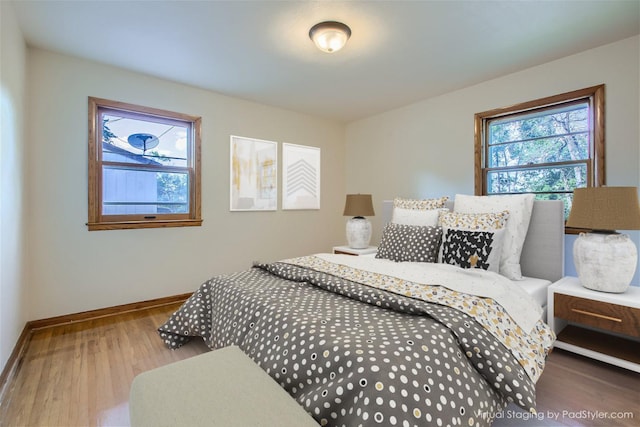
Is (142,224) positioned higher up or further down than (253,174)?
further down

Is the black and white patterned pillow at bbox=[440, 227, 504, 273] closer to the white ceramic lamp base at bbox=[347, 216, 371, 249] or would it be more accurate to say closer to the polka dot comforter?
the polka dot comforter

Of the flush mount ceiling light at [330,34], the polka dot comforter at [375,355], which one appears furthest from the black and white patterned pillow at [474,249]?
the flush mount ceiling light at [330,34]

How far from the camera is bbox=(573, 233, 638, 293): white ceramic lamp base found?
6.34 feet

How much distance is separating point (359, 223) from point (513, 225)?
68.2 inches

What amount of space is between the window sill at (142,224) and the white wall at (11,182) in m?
0.53

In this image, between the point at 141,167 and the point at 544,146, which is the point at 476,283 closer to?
the point at 544,146

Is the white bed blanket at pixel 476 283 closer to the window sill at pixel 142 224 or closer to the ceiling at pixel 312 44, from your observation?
the ceiling at pixel 312 44

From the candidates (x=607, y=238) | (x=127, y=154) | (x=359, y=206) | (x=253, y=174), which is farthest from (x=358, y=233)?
(x=127, y=154)

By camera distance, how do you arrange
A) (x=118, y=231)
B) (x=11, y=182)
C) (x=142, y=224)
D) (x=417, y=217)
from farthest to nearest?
1. (x=142, y=224)
2. (x=118, y=231)
3. (x=417, y=217)
4. (x=11, y=182)

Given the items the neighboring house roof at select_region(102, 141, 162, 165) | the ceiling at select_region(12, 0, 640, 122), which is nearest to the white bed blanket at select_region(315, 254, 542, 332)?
the ceiling at select_region(12, 0, 640, 122)

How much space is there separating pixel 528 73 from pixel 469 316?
8.83 feet

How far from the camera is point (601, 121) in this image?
8.18 feet

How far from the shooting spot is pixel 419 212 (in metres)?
2.86

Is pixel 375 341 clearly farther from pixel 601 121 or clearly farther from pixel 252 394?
pixel 601 121
